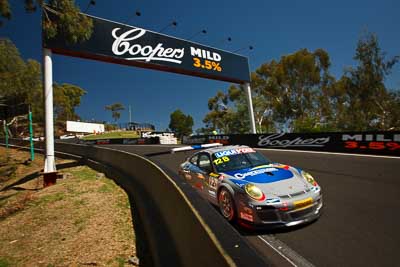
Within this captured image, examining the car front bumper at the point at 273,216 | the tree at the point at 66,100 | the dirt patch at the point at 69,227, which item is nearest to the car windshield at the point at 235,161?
the car front bumper at the point at 273,216

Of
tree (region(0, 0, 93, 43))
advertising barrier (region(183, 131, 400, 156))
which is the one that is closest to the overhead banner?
tree (region(0, 0, 93, 43))

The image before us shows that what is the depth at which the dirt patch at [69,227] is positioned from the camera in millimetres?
4391

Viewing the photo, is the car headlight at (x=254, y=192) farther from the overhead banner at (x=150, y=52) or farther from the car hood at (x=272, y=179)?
the overhead banner at (x=150, y=52)

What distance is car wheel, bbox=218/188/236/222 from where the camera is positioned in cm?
468

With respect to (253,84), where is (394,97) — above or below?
below

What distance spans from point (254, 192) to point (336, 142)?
38.4 feet

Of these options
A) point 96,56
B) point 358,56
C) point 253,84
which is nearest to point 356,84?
point 358,56

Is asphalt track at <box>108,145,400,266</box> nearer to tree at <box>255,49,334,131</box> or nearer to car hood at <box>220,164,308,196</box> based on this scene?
car hood at <box>220,164,308,196</box>

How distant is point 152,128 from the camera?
Answer: 88.4 metres

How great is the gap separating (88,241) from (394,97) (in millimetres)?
31765

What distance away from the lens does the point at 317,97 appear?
37.8 meters

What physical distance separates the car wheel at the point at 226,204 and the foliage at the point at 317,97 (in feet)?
82.5

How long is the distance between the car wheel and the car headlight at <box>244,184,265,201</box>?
0.43 metres

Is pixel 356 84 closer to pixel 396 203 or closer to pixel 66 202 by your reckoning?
pixel 396 203
